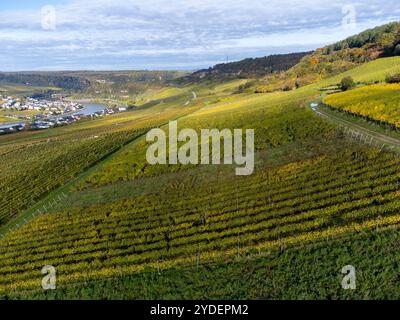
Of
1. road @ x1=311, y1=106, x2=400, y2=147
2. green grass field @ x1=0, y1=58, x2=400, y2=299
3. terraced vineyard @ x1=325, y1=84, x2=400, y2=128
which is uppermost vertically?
terraced vineyard @ x1=325, y1=84, x2=400, y2=128

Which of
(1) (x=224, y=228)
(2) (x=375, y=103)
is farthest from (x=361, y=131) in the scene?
(1) (x=224, y=228)

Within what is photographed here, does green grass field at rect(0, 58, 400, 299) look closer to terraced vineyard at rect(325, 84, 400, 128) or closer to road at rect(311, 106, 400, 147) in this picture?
road at rect(311, 106, 400, 147)

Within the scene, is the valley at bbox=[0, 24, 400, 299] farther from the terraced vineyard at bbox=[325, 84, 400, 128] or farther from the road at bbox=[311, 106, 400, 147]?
the terraced vineyard at bbox=[325, 84, 400, 128]

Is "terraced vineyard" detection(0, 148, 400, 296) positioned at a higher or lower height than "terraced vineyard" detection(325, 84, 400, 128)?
lower

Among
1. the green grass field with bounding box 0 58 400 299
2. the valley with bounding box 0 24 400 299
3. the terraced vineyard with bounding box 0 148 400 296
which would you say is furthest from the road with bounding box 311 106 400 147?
the terraced vineyard with bounding box 0 148 400 296

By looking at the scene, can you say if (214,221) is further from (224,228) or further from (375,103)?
(375,103)

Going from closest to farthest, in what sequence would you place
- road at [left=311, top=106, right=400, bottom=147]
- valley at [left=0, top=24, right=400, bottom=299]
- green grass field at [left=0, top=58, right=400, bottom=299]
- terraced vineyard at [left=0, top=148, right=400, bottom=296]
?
1. green grass field at [left=0, top=58, right=400, bottom=299]
2. valley at [left=0, top=24, right=400, bottom=299]
3. terraced vineyard at [left=0, top=148, right=400, bottom=296]
4. road at [left=311, top=106, right=400, bottom=147]

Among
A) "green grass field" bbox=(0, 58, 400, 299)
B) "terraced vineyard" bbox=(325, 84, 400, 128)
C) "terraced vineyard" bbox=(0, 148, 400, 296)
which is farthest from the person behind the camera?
"terraced vineyard" bbox=(325, 84, 400, 128)

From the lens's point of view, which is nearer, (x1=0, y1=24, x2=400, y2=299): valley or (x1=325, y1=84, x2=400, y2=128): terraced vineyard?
(x1=0, y1=24, x2=400, y2=299): valley

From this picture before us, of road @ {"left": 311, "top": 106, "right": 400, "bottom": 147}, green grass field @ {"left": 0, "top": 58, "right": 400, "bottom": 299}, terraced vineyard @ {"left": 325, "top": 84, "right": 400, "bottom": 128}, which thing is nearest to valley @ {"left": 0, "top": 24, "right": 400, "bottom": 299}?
green grass field @ {"left": 0, "top": 58, "right": 400, "bottom": 299}
